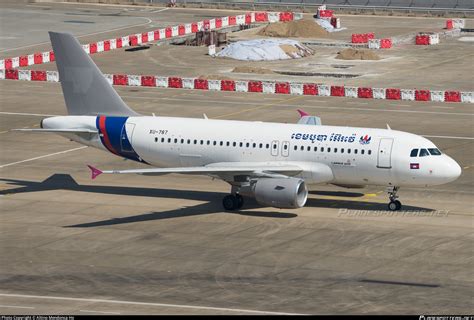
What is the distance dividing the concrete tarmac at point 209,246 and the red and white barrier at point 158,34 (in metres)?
41.4

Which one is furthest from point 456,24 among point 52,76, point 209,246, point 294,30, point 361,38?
point 209,246

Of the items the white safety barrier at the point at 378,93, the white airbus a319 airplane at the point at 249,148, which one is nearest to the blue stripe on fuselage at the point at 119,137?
the white airbus a319 airplane at the point at 249,148

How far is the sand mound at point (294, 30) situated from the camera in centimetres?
14250

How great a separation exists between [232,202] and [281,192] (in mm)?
3643

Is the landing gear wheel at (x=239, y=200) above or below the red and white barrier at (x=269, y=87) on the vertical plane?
above

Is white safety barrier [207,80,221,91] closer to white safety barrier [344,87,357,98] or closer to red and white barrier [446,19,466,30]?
white safety barrier [344,87,357,98]

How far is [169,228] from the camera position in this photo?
5934 centimetres

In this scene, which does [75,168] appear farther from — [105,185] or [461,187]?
[461,187]

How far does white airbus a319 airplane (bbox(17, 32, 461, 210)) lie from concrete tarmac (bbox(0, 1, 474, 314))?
6.06 ft

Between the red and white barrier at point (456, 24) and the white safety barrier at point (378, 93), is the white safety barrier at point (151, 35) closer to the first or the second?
the red and white barrier at point (456, 24)

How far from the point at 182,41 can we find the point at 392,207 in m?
81.7

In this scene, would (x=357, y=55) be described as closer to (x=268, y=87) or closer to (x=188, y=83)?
(x=268, y=87)

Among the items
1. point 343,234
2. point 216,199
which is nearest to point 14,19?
point 216,199

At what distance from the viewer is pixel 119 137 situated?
2606 inches
